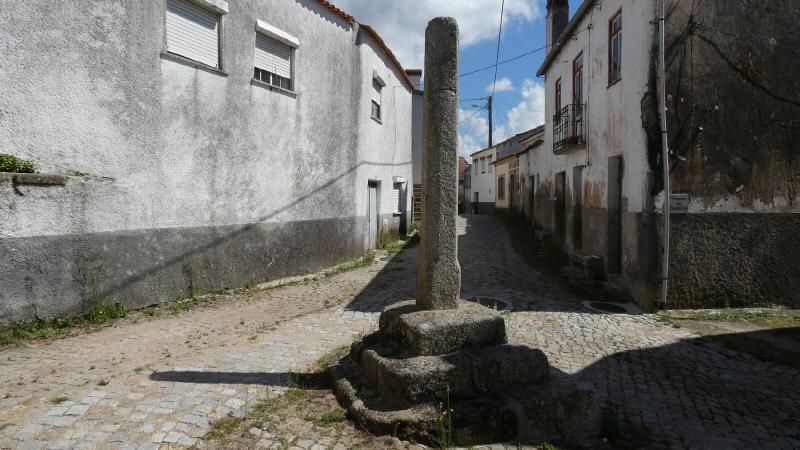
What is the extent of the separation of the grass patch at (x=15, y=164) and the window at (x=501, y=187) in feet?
71.1

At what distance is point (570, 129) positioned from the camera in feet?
38.2

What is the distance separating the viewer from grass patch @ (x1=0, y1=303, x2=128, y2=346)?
5.20m

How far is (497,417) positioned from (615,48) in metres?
8.27

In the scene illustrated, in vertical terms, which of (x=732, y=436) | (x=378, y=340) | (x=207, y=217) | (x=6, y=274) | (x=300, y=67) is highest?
(x=300, y=67)

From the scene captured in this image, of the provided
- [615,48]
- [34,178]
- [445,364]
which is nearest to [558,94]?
[615,48]

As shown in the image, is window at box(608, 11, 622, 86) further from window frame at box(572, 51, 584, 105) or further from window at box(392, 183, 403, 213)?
window at box(392, 183, 403, 213)

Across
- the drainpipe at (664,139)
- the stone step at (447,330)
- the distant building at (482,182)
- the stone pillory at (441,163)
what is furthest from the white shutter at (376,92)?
the distant building at (482,182)

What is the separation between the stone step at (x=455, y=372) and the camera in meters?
3.41

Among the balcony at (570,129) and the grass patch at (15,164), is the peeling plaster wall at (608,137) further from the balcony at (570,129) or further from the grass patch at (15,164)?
the grass patch at (15,164)

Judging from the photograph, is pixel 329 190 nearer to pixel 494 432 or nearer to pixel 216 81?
pixel 216 81

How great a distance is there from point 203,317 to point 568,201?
9434 mm

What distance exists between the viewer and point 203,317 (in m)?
6.48

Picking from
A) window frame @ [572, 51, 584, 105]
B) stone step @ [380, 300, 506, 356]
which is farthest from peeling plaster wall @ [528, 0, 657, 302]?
stone step @ [380, 300, 506, 356]

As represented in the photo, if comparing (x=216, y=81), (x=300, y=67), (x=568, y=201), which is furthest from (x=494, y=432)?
(x=568, y=201)
